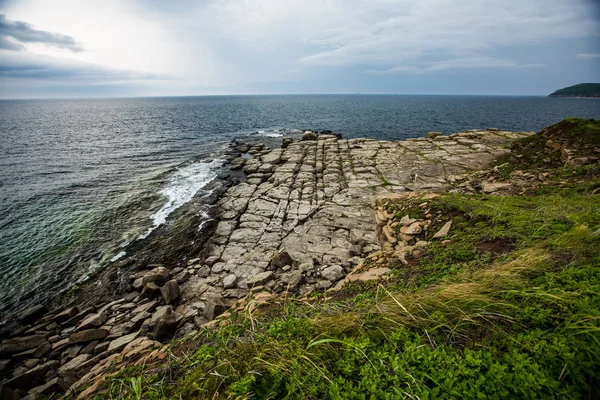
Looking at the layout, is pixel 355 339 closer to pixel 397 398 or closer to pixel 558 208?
pixel 397 398

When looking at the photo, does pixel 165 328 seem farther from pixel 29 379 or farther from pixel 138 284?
pixel 138 284

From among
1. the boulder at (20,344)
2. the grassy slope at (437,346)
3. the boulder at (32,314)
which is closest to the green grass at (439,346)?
the grassy slope at (437,346)

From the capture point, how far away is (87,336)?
852 centimetres

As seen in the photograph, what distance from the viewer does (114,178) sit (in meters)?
24.7

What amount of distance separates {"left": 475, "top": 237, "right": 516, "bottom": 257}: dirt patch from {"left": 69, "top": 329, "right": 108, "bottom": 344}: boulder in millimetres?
11927

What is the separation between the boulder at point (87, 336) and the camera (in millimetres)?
8469

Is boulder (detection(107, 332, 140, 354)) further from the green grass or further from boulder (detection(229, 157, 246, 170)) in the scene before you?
boulder (detection(229, 157, 246, 170))

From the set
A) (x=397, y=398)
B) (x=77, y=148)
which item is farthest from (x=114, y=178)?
(x=397, y=398)

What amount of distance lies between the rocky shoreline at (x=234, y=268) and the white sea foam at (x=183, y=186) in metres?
2.94

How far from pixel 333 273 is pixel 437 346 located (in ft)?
20.3

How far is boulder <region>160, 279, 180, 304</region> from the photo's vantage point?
9.70 metres

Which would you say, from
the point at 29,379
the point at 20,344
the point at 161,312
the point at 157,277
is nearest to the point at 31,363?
the point at 20,344

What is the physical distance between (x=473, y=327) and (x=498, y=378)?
0.83m

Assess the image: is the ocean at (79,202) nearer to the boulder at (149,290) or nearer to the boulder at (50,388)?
the boulder at (149,290)
